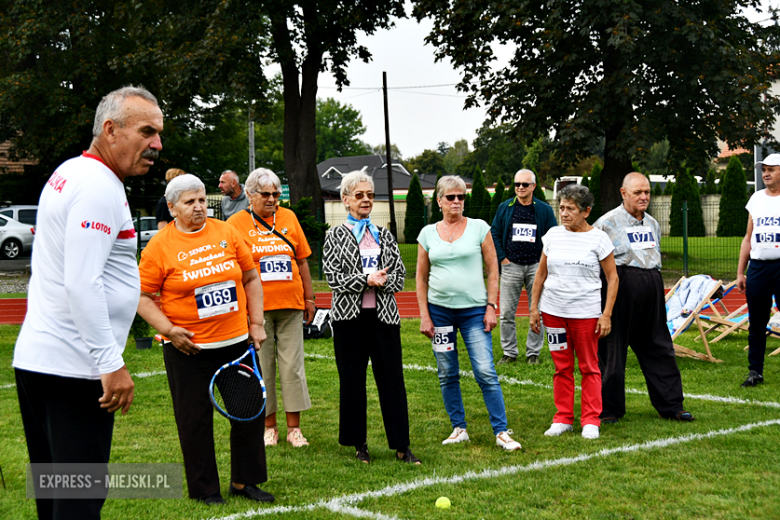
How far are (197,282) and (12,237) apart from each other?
88.9ft

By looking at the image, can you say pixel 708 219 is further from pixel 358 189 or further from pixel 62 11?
pixel 358 189

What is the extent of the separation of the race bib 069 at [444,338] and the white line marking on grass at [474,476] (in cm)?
102

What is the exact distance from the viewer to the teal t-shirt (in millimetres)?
5602

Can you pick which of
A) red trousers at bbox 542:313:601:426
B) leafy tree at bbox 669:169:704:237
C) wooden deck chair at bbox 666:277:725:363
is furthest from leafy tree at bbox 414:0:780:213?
red trousers at bbox 542:313:601:426

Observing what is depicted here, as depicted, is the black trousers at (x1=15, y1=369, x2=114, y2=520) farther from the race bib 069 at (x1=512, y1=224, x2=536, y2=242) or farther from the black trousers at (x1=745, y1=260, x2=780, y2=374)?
the race bib 069 at (x1=512, y1=224, x2=536, y2=242)

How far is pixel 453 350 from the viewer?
573 centimetres

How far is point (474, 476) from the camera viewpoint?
4.91 m

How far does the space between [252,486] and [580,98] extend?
57.6ft

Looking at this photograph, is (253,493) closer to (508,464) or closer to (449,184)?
(508,464)

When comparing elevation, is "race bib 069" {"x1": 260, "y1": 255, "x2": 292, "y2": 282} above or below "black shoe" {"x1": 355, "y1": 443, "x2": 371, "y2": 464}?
above

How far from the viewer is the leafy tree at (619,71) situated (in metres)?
18.7

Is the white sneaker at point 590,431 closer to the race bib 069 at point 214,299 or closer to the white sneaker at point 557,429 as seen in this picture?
the white sneaker at point 557,429

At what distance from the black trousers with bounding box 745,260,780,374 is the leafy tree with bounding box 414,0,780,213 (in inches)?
454

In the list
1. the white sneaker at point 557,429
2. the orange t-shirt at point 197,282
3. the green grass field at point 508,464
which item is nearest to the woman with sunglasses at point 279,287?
the green grass field at point 508,464
